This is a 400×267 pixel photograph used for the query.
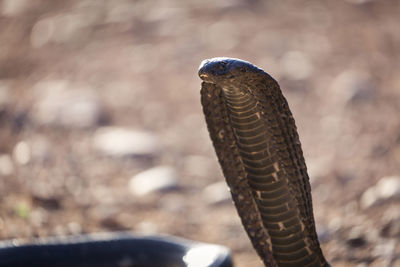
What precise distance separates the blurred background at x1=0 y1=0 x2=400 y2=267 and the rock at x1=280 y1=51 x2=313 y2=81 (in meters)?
0.03

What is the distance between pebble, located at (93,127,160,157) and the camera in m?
5.74

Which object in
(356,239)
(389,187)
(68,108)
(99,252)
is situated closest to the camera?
(99,252)

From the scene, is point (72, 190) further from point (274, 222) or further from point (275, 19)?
point (275, 19)

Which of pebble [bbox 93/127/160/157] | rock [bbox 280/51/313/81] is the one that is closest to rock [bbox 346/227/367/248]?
pebble [bbox 93/127/160/157]

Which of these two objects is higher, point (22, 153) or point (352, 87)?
point (352, 87)

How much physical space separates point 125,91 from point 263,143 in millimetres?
5322

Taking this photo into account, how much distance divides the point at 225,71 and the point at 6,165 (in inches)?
157

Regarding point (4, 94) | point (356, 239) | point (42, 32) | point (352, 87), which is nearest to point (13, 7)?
point (42, 32)

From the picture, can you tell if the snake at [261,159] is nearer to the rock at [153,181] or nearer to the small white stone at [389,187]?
the small white stone at [389,187]

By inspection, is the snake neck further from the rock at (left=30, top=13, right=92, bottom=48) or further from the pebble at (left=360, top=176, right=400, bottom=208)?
the rock at (left=30, top=13, right=92, bottom=48)

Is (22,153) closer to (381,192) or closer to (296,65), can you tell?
(381,192)

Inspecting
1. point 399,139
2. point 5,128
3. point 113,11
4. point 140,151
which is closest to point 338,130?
point 399,139

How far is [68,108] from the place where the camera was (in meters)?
6.42

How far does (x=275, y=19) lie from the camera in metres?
9.18
